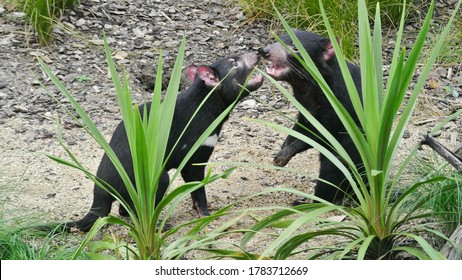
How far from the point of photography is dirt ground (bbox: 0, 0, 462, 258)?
197 inches

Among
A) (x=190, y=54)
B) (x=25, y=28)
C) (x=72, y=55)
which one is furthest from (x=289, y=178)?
(x=25, y=28)

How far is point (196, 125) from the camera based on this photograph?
4.80 m

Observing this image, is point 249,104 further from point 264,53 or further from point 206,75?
point 206,75

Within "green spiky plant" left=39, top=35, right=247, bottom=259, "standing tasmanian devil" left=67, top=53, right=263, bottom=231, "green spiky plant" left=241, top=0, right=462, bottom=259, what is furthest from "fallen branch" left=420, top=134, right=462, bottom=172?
"standing tasmanian devil" left=67, top=53, right=263, bottom=231

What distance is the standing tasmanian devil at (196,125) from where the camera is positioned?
14.8ft

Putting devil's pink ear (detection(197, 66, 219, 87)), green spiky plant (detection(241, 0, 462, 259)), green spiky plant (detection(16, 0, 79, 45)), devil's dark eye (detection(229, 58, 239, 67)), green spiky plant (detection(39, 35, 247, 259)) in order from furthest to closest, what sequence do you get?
green spiky plant (detection(16, 0, 79, 45)) < devil's dark eye (detection(229, 58, 239, 67)) < devil's pink ear (detection(197, 66, 219, 87)) < green spiky plant (detection(39, 35, 247, 259)) < green spiky plant (detection(241, 0, 462, 259))

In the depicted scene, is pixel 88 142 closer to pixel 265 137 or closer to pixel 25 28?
pixel 265 137

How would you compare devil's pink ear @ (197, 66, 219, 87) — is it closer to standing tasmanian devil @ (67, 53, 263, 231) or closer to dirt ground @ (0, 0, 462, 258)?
standing tasmanian devil @ (67, 53, 263, 231)

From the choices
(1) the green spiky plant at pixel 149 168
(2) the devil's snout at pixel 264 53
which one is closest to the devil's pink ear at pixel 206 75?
(2) the devil's snout at pixel 264 53

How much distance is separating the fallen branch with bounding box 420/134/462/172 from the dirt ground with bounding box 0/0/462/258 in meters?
1.05

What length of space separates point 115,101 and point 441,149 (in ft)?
11.1

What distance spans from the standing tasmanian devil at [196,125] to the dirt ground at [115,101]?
0.26 m

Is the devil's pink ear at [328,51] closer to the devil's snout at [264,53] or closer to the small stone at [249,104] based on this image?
the devil's snout at [264,53]

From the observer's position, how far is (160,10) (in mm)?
7473
